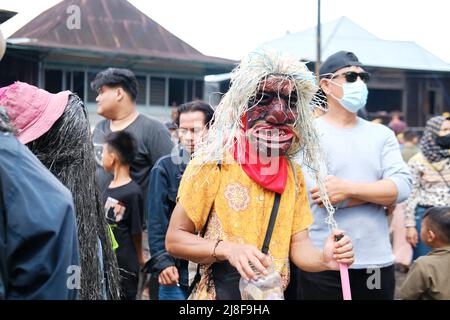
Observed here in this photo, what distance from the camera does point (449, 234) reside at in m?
3.78

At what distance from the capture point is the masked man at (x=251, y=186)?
2.29m

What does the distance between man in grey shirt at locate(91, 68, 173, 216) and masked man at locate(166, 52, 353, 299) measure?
78.3 inches

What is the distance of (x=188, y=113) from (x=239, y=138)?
1.37 metres

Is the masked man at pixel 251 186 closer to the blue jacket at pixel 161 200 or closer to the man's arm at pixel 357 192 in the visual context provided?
the man's arm at pixel 357 192

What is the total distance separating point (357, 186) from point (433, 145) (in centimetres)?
268

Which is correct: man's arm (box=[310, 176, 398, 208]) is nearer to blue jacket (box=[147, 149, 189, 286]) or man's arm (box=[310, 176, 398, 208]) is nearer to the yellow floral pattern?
the yellow floral pattern

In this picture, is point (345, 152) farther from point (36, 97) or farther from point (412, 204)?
point (412, 204)

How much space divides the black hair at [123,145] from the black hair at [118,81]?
0.43 m

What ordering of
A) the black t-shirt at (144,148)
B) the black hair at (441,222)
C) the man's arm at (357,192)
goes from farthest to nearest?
the black t-shirt at (144,148) → the black hair at (441,222) → the man's arm at (357,192)

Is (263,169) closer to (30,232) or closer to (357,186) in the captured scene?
(357,186)

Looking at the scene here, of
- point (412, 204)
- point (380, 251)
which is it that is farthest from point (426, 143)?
point (380, 251)

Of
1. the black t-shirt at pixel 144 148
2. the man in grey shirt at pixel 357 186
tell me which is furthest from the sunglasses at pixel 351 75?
the black t-shirt at pixel 144 148

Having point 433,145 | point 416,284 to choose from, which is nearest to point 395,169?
point 416,284

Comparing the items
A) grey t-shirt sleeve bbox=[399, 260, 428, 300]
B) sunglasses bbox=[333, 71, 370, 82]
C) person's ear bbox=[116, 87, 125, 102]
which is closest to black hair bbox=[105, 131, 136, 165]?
person's ear bbox=[116, 87, 125, 102]
